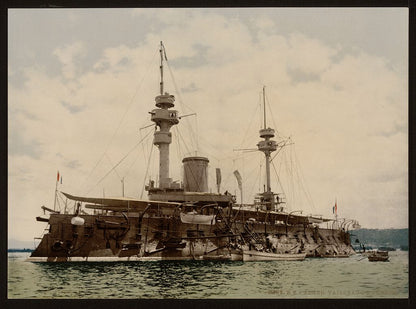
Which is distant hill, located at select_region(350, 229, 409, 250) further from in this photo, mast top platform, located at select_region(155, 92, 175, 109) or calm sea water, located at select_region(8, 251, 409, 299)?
mast top platform, located at select_region(155, 92, 175, 109)

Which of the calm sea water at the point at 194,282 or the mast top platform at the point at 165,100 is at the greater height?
the mast top platform at the point at 165,100

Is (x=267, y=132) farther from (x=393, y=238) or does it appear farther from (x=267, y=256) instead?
(x=393, y=238)

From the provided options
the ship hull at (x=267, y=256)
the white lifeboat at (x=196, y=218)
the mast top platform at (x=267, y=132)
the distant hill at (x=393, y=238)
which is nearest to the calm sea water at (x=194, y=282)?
the distant hill at (x=393, y=238)

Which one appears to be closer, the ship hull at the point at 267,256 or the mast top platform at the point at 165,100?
the ship hull at the point at 267,256

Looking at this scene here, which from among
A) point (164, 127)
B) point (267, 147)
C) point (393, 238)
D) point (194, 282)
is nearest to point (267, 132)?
point (267, 147)

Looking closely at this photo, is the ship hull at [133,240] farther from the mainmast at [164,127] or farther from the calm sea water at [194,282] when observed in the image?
the mainmast at [164,127]

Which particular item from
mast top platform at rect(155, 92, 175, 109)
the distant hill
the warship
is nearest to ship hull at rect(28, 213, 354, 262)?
the warship

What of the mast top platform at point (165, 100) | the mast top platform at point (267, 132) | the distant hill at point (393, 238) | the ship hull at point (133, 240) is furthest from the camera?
the mast top platform at point (267, 132)
